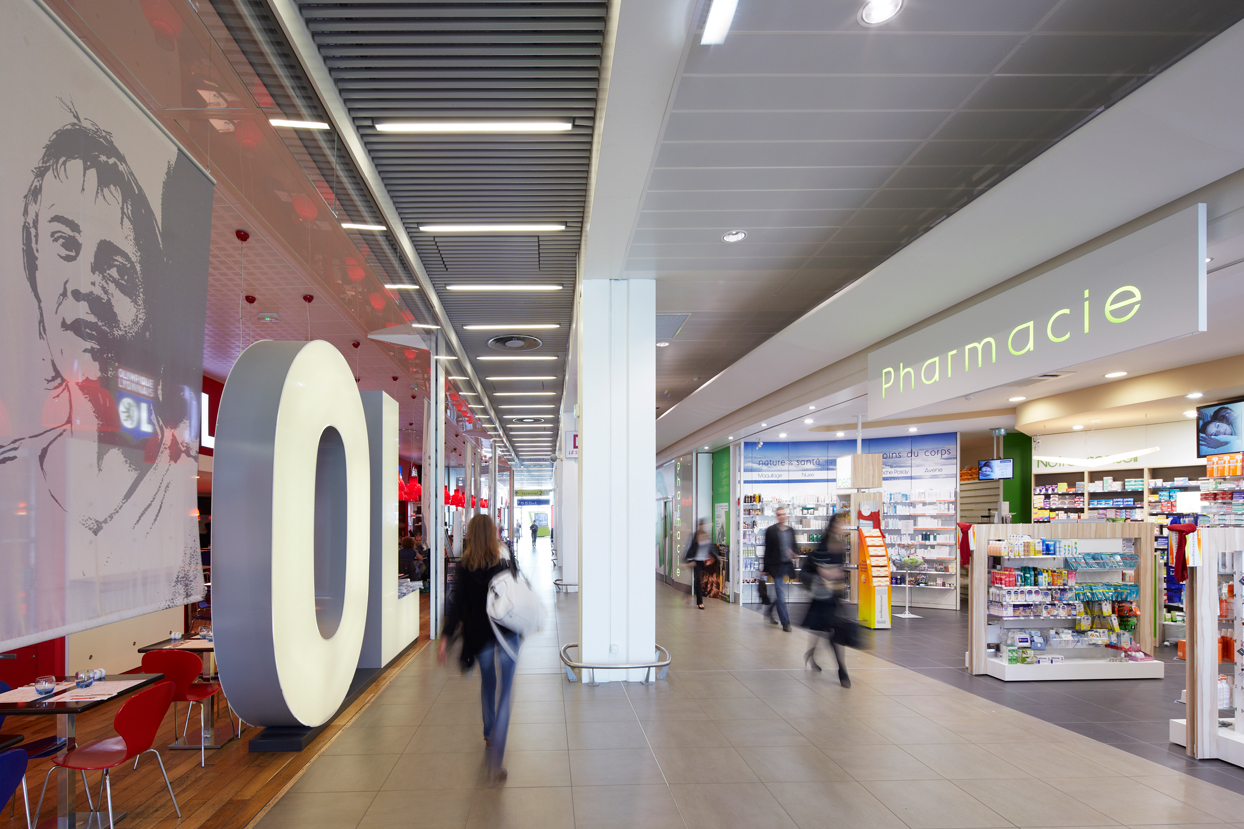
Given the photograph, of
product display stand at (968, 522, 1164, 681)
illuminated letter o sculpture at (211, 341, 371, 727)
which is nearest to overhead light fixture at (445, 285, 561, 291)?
illuminated letter o sculpture at (211, 341, 371, 727)

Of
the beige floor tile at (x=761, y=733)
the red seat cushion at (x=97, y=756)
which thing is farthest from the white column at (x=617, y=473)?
the red seat cushion at (x=97, y=756)

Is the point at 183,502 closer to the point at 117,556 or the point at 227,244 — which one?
the point at 117,556

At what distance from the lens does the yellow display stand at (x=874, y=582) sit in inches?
423

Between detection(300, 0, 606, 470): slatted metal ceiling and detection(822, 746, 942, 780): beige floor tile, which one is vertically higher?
detection(300, 0, 606, 470): slatted metal ceiling

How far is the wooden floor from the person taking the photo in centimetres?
390

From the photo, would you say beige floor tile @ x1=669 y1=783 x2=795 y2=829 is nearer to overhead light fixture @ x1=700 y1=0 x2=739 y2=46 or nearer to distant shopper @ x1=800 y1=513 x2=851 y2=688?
distant shopper @ x1=800 y1=513 x2=851 y2=688

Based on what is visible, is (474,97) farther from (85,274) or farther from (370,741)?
(370,741)

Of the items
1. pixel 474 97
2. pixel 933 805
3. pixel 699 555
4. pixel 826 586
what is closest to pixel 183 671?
pixel 474 97

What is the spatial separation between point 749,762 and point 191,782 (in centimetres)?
351

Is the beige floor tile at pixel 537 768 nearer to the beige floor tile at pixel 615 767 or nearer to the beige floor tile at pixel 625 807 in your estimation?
the beige floor tile at pixel 615 767

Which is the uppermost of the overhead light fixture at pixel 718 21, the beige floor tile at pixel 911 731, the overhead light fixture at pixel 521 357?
the overhead light fixture at pixel 718 21

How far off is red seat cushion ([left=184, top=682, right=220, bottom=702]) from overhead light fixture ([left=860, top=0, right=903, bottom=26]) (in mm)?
5747

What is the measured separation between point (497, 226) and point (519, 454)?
2493cm

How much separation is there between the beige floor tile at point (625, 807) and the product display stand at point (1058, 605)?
4931 millimetres
